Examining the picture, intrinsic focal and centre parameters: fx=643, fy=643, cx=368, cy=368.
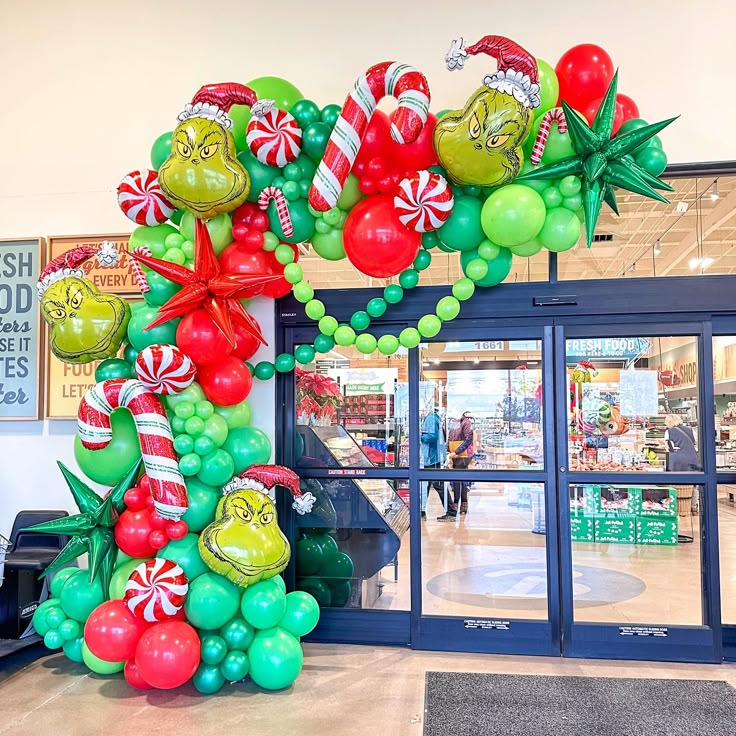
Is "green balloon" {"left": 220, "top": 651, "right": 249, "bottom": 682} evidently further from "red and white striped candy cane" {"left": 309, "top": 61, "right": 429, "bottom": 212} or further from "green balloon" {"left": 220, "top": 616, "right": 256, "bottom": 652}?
"red and white striped candy cane" {"left": 309, "top": 61, "right": 429, "bottom": 212}

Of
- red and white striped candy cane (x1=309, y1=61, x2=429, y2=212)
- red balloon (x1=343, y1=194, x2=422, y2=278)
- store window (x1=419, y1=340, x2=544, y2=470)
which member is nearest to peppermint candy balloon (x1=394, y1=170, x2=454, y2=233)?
red balloon (x1=343, y1=194, x2=422, y2=278)

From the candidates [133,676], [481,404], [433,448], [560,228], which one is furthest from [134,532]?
[560,228]

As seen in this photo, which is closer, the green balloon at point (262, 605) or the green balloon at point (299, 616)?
the green balloon at point (262, 605)

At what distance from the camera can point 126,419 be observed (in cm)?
338

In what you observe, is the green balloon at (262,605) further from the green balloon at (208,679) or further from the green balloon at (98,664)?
the green balloon at (98,664)

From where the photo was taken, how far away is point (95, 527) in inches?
129

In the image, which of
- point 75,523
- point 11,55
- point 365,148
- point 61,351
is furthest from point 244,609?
point 11,55

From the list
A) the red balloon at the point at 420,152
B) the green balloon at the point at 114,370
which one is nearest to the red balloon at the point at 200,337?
the green balloon at the point at 114,370

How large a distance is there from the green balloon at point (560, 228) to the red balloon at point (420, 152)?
0.66 m

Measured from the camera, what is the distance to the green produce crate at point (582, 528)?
A: 3836 millimetres

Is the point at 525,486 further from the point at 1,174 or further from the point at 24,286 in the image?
the point at 1,174

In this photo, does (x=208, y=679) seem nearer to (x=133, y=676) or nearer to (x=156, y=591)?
(x=133, y=676)

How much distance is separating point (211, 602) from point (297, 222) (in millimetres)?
1938

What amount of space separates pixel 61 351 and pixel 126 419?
0.49 m
